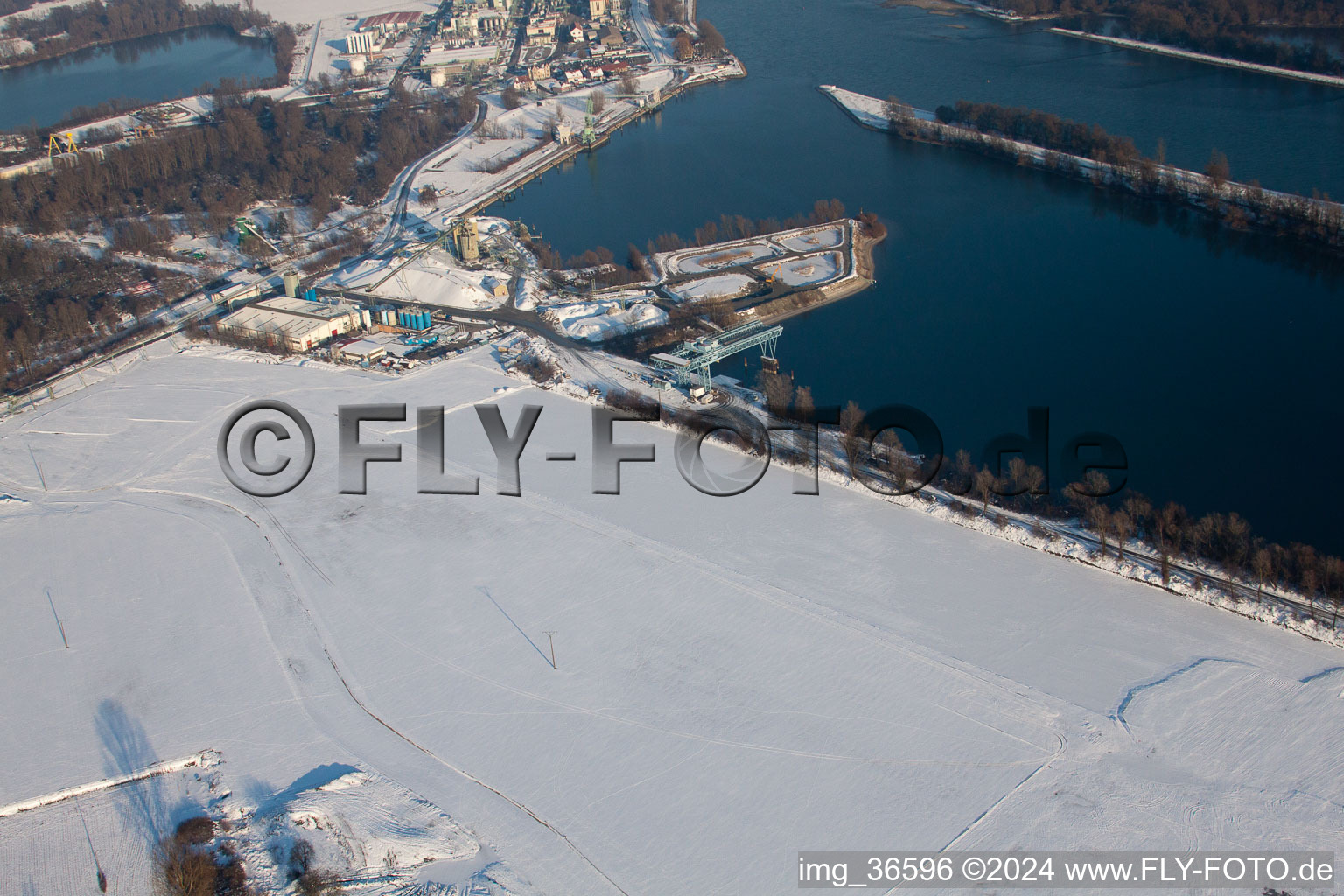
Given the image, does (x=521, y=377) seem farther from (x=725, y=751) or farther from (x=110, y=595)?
(x=725, y=751)

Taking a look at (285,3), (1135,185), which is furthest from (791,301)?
(285,3)

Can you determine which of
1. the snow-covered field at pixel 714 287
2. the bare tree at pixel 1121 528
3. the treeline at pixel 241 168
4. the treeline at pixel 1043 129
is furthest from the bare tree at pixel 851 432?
the treeline at pixel 241 168

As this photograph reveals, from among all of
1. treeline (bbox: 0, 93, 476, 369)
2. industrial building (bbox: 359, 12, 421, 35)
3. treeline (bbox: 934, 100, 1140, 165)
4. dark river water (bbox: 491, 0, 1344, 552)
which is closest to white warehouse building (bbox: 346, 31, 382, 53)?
industrial building (bbox: 359, 12, 421, 35)

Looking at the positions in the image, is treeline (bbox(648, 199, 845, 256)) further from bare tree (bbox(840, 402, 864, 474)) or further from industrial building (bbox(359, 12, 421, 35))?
industrial building (bbox(359, 12, 421, 35))

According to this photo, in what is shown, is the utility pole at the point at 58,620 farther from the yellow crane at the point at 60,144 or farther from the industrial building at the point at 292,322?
the yellow crane at the point at 60,144
